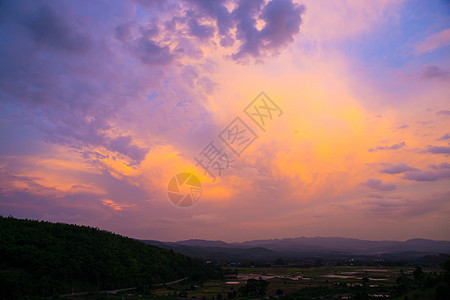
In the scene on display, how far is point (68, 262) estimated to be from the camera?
154ft

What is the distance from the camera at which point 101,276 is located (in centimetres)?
A: 4928

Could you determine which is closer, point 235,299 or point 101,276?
point 235,299

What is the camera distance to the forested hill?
3978cm

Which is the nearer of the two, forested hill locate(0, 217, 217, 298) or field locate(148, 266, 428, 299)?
forested hill locate(0, 217, 217, 298)

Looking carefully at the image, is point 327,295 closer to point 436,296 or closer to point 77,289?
point 436,296

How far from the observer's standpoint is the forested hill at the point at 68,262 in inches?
1566

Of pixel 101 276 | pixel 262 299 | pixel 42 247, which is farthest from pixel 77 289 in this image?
pixel 262 299

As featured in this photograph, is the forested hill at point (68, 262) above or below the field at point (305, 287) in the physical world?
above

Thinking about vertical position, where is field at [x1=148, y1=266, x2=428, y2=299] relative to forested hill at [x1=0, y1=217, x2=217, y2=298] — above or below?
below

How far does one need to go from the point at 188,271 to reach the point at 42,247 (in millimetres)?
37498

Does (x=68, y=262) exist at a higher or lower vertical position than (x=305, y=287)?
higher

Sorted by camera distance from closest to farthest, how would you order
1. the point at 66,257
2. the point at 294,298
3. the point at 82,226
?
the point at 294,298 → the point at 66,257 → the point at 82,226

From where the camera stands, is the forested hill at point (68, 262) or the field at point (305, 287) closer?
the forested hill at point (68, 262)

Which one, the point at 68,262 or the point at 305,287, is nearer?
the point at 68,262
